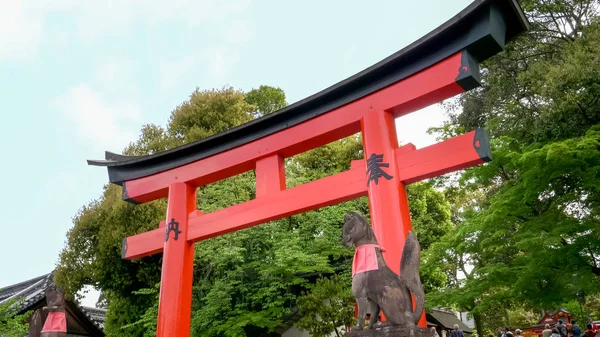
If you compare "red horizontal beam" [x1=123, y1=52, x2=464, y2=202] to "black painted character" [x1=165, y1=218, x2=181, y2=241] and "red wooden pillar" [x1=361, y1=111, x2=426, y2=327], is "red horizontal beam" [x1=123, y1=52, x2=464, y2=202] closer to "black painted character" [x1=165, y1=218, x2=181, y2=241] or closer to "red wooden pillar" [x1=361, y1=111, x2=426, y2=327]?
"red wooden pillar" [x1=361, y1=111, x2=426, y2=327]

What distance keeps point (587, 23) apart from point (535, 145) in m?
3.46

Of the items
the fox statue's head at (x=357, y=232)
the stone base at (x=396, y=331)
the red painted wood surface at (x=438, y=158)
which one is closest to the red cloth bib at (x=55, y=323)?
the fox statue's head at (x=357, y=232)

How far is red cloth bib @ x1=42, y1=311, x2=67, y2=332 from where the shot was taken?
7.07 meters

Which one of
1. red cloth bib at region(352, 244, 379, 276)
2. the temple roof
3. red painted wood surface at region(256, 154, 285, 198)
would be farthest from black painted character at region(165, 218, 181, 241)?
the temple roof

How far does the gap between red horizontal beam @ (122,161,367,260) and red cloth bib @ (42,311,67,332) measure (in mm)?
1572

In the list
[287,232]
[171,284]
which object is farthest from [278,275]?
[171,284]

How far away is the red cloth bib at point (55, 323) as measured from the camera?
7.07 m

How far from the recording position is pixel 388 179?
536 centimetres

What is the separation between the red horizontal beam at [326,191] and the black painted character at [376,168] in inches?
7.3

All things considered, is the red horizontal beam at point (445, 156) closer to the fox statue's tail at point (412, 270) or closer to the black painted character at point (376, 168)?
the black painted character at point (376, 168)

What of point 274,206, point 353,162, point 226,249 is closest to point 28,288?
point 226,249

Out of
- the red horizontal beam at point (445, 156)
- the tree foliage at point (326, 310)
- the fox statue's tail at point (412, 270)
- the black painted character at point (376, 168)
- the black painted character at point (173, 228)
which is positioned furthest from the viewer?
the tree foliage at point (326, 310)

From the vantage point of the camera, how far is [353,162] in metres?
5.98

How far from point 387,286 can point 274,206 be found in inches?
118
